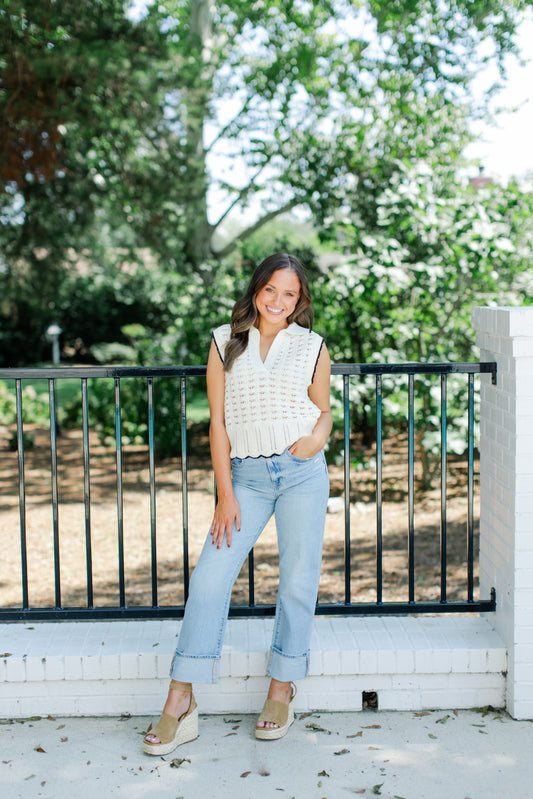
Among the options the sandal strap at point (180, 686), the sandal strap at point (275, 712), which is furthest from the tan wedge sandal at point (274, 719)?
the sandal strap at point (180, 686)

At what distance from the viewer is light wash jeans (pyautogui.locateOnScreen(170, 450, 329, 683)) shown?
2.49 metres

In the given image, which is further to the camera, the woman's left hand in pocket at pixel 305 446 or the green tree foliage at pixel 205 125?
the green tree foliage at pixel 205 125

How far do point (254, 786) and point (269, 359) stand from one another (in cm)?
126

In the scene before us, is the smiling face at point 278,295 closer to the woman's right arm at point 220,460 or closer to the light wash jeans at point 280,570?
the woman's right arm at point 220,460

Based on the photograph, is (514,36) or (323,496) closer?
(323,496)

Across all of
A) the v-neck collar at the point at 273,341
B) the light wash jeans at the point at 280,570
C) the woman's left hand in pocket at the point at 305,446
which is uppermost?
the v-neck collar at the point at 273,341

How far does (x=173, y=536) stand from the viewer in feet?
21.8

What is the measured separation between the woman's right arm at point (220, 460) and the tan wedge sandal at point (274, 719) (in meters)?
0.56

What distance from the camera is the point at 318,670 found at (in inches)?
108

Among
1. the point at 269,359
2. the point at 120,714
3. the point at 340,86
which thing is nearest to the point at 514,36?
the point at 340,86

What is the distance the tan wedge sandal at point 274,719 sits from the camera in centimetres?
255

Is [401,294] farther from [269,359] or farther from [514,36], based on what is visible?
[514,36]

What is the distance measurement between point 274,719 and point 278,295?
1.35 metres

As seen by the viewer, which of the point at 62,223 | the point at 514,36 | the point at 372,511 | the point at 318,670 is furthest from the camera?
the point at 62,223
